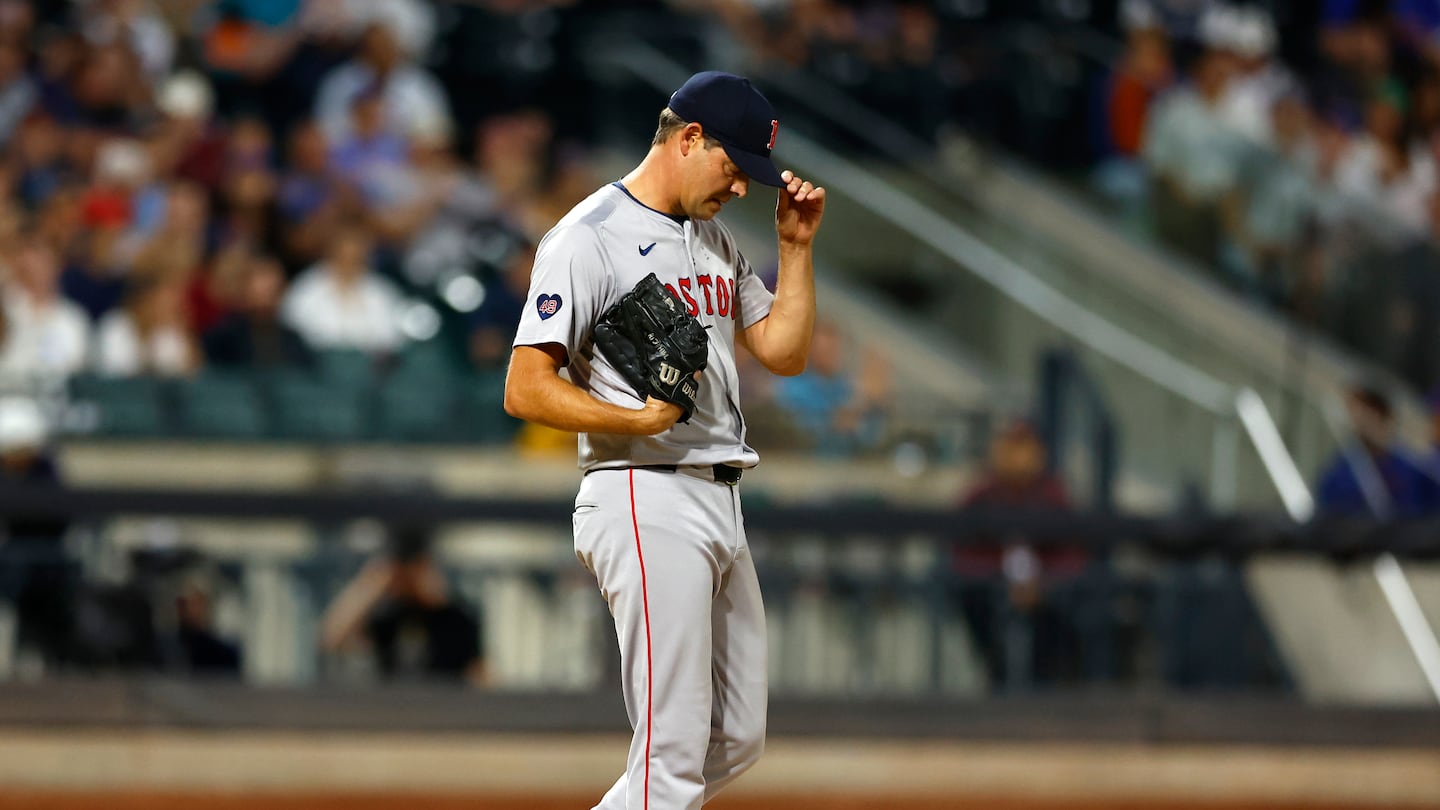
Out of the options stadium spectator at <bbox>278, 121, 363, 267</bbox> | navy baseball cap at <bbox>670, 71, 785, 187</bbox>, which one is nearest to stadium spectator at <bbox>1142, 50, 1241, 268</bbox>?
stadium spectator at <bbox>278, 121, 363, 267</bbox>

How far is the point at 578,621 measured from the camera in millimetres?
8195

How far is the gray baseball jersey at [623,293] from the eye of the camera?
4.07 meters

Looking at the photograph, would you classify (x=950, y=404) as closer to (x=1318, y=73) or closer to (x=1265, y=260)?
(x=1265, y=260)

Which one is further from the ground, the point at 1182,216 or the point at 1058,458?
the point at 1182,216

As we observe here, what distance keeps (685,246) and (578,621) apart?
4.17 metres

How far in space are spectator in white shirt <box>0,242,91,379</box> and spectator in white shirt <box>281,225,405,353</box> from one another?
1.00 m

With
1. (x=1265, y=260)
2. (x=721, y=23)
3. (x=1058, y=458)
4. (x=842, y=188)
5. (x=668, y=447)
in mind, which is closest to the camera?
(x=668, y=447)

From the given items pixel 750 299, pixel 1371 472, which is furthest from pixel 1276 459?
pixel 750 299

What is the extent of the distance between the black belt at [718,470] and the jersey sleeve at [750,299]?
1.37 ft

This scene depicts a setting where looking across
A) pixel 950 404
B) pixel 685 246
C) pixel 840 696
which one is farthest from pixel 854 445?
pixel 685 246

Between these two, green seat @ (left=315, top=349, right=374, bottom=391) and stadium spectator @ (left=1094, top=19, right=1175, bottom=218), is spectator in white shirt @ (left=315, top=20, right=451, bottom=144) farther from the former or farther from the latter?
stadium spectator @ (left=1094, top=19, right=1175, bottom=218)

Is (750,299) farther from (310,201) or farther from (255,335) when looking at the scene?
(310,201)

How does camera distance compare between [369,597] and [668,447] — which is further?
[369,597]

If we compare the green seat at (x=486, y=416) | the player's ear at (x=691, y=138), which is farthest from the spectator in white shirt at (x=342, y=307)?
the player's ear at (x=691, y=138)
